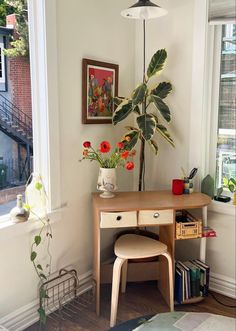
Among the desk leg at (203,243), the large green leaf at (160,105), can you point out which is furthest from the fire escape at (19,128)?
the desk leg at (203,243)

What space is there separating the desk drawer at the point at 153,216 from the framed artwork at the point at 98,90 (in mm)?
768

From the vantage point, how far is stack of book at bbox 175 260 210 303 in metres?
2.38

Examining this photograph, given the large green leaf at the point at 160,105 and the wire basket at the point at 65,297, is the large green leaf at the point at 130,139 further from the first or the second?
the wire basket at the point at 65,297

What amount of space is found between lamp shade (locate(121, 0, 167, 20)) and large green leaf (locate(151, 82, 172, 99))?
49 centimetres

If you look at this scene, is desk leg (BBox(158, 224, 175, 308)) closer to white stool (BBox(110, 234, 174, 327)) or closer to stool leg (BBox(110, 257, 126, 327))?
white stool (BBox(110, 234, 174, 327))

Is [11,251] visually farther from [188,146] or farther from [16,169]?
[188,146]

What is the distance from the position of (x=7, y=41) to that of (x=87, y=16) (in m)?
0.62

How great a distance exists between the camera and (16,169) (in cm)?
215

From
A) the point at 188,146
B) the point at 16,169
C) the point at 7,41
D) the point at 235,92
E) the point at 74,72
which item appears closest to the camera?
the point at 7,41

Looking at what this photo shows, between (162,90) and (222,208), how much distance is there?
0.98 m

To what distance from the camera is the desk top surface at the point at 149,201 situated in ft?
7.19

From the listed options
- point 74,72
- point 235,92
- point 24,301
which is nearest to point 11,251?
point 24,301

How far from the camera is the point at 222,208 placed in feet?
8.29

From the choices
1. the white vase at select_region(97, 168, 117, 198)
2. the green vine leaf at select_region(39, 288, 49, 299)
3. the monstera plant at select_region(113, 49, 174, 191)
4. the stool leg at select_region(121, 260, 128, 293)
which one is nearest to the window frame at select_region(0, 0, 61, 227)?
the white vase at select_region(97, 168, 117, 198)
